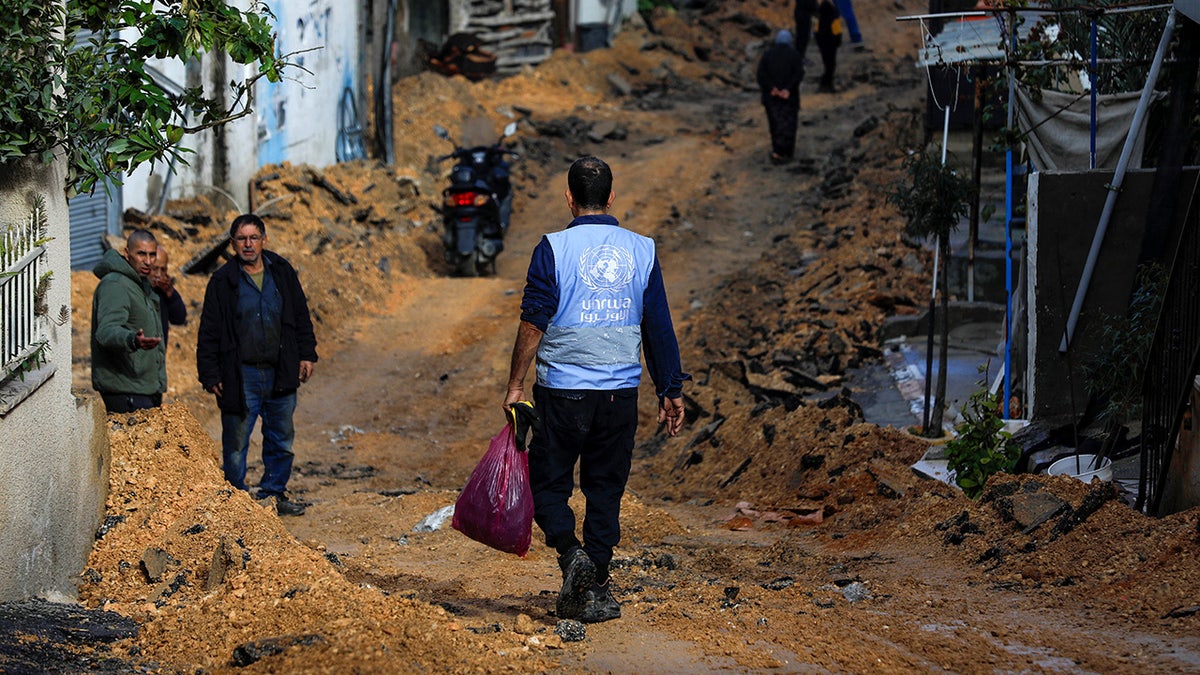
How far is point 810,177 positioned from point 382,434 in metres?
10.4

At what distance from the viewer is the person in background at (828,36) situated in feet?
79.7

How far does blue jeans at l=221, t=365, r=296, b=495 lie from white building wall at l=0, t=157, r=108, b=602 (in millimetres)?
1697

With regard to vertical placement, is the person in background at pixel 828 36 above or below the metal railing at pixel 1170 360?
above

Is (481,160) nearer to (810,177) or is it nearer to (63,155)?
(810,177)

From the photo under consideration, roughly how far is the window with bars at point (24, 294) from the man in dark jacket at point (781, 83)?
50.3 ft

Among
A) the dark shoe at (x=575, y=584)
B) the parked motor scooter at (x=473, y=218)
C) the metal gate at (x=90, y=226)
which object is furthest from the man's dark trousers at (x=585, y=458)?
the parked motor scooter at (x=473, y=218)

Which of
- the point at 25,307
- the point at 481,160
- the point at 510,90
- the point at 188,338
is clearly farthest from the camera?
the point at 510,90

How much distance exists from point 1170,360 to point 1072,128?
368 cm

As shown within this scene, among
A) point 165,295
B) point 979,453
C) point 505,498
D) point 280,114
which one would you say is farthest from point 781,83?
point 505,498

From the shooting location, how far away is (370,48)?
20000mm

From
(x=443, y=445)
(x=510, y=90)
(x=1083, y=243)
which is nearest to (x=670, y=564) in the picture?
(x=1083, y=243)

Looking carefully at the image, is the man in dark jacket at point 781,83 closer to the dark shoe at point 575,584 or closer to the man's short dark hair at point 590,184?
the man's short dark hair at point 590,184

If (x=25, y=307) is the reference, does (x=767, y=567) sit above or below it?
below

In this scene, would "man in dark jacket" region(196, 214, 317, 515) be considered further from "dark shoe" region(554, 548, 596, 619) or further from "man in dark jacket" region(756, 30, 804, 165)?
"man in dark jacket" region(756, 30, 804, 165)
